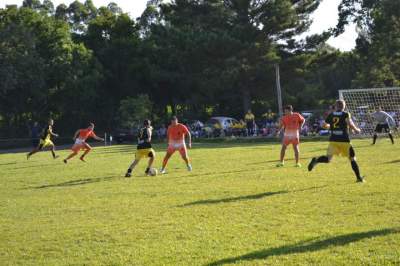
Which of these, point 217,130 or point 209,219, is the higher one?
point 217,130

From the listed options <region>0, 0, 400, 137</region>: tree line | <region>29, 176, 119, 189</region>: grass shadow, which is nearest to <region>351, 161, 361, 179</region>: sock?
<region>29, 176, 119, 189</region>: grass shadow

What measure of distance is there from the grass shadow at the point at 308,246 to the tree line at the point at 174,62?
3869cm

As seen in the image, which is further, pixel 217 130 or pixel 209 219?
pixel 217 130

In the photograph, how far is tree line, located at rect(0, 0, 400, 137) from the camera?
47469mm

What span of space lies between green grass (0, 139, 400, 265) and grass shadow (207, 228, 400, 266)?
0.04ft

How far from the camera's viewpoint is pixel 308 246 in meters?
7.43

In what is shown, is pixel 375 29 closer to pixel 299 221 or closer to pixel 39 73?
pixel 39 73

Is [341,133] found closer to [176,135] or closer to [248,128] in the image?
[176,135]

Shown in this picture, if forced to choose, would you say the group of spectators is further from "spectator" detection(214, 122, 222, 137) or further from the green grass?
the green grass

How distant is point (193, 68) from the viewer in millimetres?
50344

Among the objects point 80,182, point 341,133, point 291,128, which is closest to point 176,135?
point 80,182

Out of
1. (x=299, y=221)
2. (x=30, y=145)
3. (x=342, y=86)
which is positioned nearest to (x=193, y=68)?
(x=30, y=145)

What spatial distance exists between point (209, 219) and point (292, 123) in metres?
8.89

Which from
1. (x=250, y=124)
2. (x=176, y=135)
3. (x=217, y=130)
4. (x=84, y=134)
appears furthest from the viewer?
(x=217, y=130)
